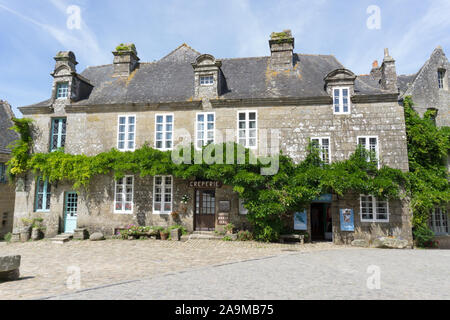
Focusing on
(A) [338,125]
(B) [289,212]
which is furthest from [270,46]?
(B) [289,212]

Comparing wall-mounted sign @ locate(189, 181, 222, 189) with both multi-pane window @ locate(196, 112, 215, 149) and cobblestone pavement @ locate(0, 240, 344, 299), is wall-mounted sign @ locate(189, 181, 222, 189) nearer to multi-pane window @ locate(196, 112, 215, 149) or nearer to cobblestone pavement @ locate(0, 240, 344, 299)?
multi-pane window @ locate(196, 112, 215, 149)

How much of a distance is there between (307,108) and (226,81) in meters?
4.72

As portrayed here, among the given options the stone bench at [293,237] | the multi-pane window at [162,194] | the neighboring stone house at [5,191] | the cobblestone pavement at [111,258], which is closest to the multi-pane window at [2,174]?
the neighboring stone house at [5,191]

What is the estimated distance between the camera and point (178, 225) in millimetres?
13734

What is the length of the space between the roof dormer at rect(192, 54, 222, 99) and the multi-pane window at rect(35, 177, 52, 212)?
9.26 meters

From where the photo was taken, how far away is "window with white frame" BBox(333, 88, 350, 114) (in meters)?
13.5

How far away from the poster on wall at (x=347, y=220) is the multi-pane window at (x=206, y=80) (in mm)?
8956

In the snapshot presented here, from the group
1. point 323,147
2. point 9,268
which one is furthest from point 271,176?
point 9,268

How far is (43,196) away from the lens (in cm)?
1509

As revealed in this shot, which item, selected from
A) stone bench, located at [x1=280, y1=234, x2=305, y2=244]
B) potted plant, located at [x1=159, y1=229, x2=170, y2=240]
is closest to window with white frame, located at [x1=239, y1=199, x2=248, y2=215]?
stone bench, located at [x1=280, y1=234, x2=305, y2=244]

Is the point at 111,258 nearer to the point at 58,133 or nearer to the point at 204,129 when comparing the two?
the point at 204,129

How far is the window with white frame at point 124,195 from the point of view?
1424 cm

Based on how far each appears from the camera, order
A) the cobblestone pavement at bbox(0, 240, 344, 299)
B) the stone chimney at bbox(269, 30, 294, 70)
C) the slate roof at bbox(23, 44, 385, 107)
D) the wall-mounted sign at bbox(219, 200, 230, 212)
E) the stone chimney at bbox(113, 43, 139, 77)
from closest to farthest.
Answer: the cobblestone pavement at bbox(0, 240, 344, 299) → the wall-mounted sign at bbox(219, 200, 230, 212) → the slate roof at bbox(23, 44, 385, 107) → the stone chimney at bbox(269, 30, 294, 70) → the stone chimney at bbox(113, 43, 139, 77)
